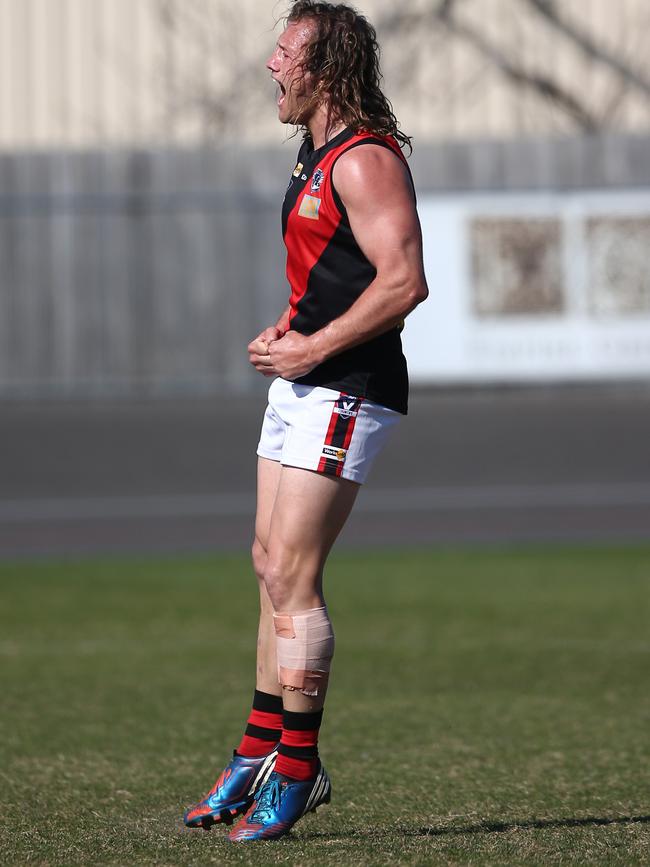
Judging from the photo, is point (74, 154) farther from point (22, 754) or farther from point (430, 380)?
point (22, 754)

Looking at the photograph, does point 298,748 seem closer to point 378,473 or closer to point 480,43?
point 378,473

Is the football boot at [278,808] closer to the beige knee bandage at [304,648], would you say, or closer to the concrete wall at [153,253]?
the beige knee bandage at [304,648]

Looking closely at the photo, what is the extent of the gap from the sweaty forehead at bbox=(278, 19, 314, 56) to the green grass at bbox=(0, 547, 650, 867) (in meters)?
1.99

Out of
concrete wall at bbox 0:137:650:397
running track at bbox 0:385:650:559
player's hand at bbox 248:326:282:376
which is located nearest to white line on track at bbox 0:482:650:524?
running track at bbox 0:385:650:559

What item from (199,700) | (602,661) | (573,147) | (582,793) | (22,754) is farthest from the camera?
(573,147)

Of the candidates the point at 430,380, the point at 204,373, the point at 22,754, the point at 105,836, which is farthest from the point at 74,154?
the point at 105,836

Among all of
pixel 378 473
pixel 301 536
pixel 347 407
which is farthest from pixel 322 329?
pixel 378 473

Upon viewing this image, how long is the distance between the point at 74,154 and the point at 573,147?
5892 millimetres

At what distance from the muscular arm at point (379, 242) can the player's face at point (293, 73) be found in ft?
0.79

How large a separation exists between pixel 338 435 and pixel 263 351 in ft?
1.01

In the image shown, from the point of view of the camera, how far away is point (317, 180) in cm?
402

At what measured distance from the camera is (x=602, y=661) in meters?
7.83

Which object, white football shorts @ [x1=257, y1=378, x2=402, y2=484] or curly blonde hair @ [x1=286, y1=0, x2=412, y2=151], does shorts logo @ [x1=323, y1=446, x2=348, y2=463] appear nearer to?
white football shorts @ [x1=257, y1=378, x2=402, y2=484]

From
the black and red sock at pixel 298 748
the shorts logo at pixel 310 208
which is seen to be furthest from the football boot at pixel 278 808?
the shorts logo at pixel 310 208
